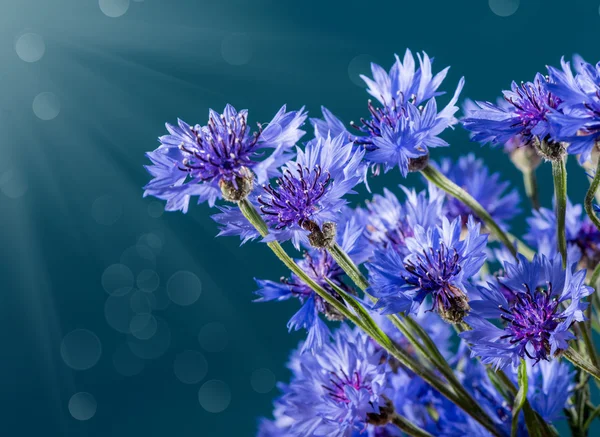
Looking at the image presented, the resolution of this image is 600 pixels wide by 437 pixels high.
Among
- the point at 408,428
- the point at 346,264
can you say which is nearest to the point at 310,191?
the point at 346,264

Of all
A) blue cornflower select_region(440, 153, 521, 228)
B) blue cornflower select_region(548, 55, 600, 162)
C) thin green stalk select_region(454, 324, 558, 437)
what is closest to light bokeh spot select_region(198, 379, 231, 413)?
blue cornflower select_region(440, 153, 521, 228)

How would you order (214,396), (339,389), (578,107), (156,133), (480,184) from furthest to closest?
(156,133) → (214,396) → (480,184) → (339,389) → (578,107)

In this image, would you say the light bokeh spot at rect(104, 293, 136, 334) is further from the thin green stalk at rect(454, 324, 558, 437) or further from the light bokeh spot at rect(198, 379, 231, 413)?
the thin green stalk at rect(454, 324, 558, 437)

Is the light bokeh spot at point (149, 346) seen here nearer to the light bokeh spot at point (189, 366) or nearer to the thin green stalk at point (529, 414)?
the light bokeh spot at point (189, 366)

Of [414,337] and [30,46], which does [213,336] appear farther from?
[414,337]

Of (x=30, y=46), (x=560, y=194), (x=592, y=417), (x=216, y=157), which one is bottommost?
(x=592, y=417)

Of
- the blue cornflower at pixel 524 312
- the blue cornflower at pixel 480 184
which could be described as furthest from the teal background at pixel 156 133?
the blue cornflower at pixel 524 312

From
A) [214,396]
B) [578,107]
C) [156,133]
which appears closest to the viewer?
[578,107]
